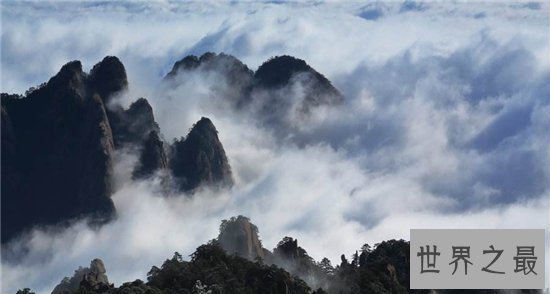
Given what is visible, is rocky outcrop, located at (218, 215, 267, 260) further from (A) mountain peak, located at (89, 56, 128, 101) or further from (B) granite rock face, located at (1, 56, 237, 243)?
(A) mountain peak, located at (89, 56, 128, 101)

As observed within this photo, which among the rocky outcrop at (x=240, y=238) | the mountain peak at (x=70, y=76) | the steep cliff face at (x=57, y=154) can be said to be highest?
the mountain peak at (x=70, y=76)

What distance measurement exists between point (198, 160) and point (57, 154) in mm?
28122

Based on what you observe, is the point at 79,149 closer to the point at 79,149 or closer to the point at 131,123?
the point at 79,149

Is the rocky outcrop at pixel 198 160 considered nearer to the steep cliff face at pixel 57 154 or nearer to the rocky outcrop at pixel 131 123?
the rocky outcrop at pixel 131 123

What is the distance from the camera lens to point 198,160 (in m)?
171

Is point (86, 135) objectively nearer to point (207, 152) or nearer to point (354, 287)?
point (207, 152)

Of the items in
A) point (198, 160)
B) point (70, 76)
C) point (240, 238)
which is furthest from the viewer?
point (198, 160)

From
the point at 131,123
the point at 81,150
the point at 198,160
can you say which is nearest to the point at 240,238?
the point at 198,160

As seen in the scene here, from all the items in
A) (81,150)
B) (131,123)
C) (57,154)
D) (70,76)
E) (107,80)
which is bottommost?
(81,150)

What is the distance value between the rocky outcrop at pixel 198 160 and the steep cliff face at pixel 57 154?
542 inches

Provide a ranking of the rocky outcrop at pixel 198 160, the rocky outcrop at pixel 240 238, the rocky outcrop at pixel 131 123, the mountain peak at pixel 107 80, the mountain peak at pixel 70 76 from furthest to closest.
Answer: the mountain peak at pixel 107 80 → the rocky outcrop at pixel 131 123 → the rocky outcrop at pixel 198 160 → the mountain peak at pixel 70 76 → the rocky outcrop at pixel 240 238

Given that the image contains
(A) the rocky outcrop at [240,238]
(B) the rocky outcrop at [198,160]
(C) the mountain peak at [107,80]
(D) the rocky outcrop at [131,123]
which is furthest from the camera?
(C) the mountain peak at [107,80]

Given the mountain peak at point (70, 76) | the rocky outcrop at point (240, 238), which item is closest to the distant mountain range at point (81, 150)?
the mountain peak at point (70, 76)

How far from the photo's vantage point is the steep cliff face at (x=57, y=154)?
16612 cm
